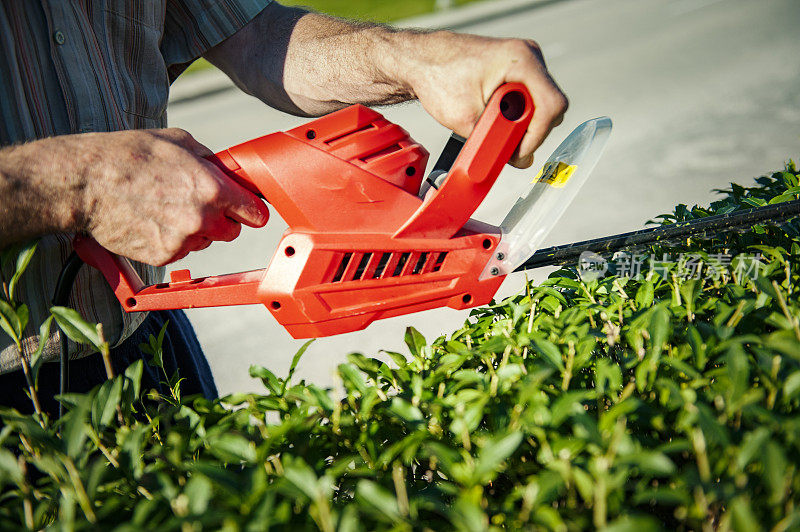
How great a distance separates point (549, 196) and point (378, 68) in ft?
2.06

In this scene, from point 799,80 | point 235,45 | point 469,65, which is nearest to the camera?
point 469,65

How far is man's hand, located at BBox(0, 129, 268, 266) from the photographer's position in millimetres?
1308

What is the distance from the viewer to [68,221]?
1369 mm

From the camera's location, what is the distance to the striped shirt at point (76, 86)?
1.52m

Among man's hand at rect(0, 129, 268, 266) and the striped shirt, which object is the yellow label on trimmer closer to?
man's hand at rect(0, 129, 268, 266)

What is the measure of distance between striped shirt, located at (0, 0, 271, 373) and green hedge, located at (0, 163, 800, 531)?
435 millimetres

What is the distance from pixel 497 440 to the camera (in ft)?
3.03

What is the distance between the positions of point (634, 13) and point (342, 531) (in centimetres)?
1121

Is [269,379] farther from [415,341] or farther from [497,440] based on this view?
[497,440]

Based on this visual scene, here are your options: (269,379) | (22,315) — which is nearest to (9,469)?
(22,315)

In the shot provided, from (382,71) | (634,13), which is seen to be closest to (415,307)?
(382,71)

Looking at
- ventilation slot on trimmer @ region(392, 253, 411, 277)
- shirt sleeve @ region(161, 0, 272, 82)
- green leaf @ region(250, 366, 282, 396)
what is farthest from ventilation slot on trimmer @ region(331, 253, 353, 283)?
shirt sleeve @ region(161, 0, 272, 82)

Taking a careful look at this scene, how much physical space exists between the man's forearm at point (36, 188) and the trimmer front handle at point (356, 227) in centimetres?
20

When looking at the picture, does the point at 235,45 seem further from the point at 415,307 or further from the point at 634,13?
the point at 634,13
